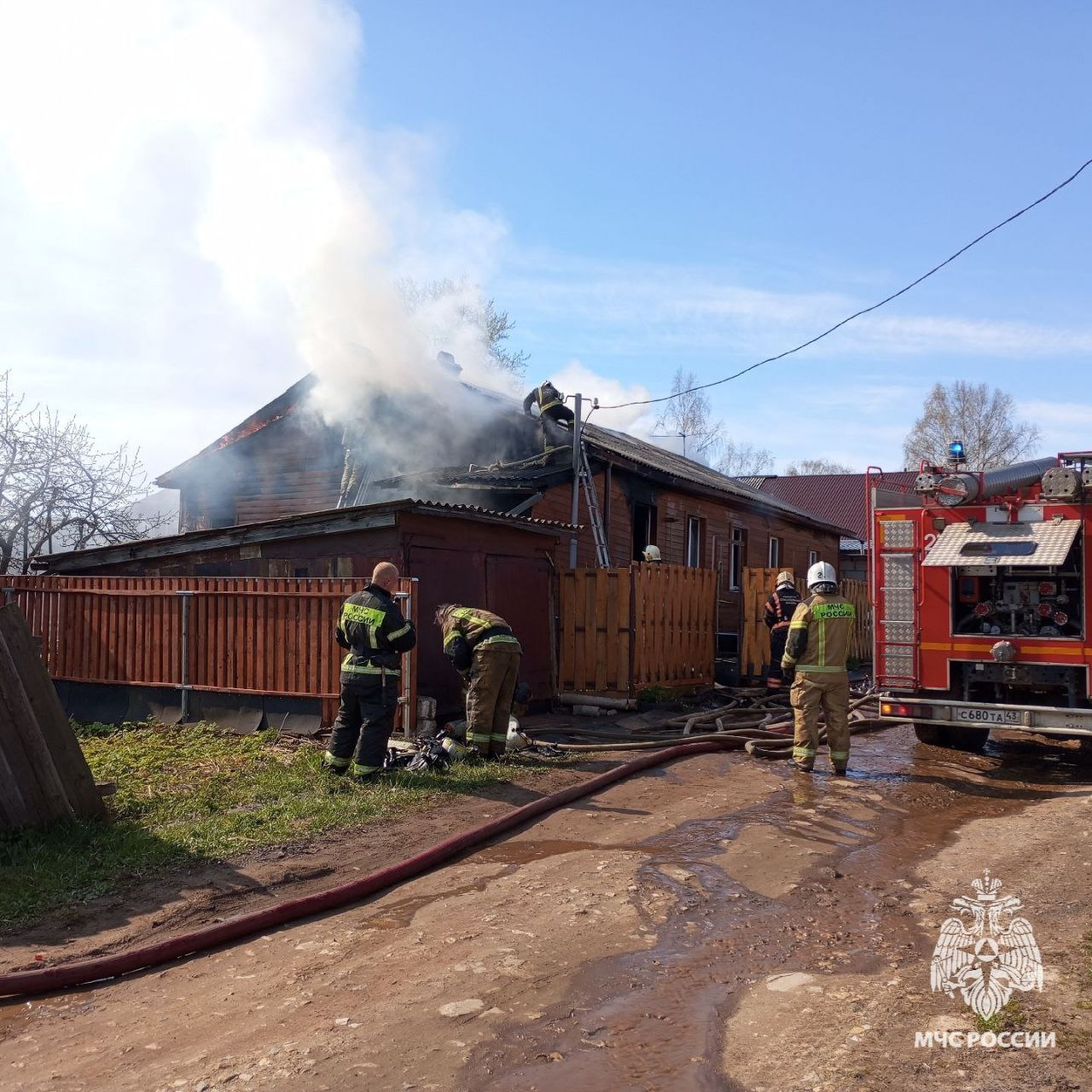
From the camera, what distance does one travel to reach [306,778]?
7898 mm

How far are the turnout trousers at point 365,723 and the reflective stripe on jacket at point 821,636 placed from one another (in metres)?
3.46

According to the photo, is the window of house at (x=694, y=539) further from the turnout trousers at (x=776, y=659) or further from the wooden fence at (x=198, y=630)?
the wooden fence at (x=198, y=630)

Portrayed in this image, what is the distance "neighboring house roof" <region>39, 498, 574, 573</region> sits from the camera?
10.4 metres

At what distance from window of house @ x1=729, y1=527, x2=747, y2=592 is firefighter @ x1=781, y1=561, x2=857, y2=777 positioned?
1478cm

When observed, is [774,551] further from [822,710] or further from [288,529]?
[822,710]

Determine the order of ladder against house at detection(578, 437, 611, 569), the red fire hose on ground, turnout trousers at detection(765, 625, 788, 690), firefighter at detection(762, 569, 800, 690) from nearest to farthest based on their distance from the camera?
the red fire hose on ground < firefighter at detection(762, 569, 800, 690) < turnout trousers at detection(765, 625, 788, 690) < ladder against house at detection(578, 437, 611, 569)

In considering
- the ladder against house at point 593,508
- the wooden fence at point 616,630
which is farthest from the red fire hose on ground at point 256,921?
the ladder against house at point 593,508

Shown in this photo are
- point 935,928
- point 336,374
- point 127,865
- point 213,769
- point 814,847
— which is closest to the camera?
point 935,928

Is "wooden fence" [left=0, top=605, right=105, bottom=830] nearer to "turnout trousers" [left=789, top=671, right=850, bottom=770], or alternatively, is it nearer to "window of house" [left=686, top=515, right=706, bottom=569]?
"turnout trousers" [left=789, top=671, right=850, bottom=770]

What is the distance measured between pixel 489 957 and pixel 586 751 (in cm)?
529

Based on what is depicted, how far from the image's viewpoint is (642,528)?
19.8m

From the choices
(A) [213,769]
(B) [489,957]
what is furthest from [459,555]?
(B) [489,957]

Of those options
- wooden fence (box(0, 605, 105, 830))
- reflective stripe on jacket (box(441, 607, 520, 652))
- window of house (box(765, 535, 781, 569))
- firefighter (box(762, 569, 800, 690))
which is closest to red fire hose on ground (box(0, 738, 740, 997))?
reflective stripe on jacket (box(441, 607, 520, 652))

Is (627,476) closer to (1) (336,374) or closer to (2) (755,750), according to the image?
(1) (336,374)
